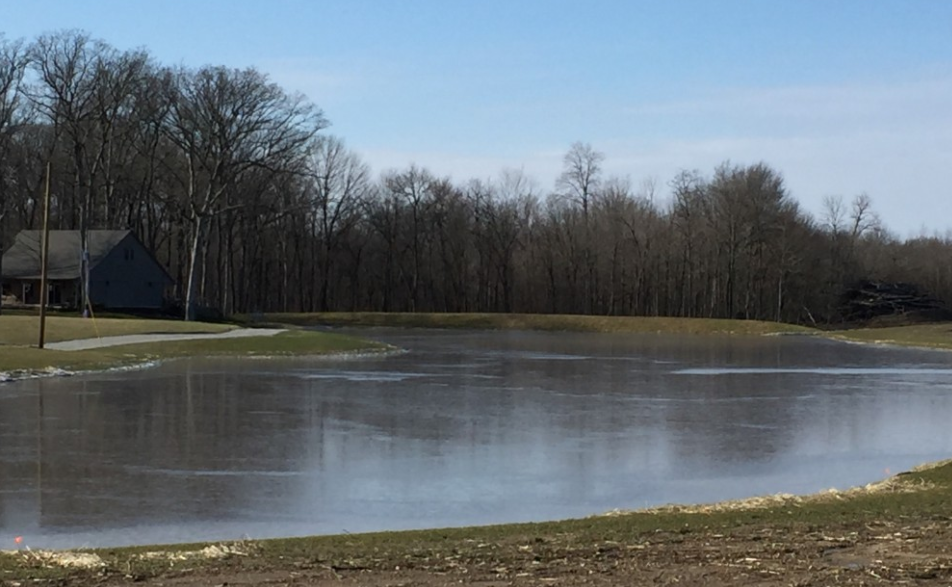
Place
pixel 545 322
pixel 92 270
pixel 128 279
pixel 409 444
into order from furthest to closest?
pixel 545 322, pixel 128 279, pixel 92 270, pixel 409 444

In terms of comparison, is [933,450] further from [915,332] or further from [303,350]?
[915,332]

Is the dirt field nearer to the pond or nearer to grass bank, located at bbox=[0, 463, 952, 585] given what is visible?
grass bank, located at bbox=[0, 463, 952, 585]

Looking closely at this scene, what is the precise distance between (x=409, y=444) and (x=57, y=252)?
→ 55.3 metres

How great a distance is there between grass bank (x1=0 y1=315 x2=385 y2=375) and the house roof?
18730 mm

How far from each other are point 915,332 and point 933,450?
5833 cm

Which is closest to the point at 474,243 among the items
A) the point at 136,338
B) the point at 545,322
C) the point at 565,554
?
the point at 545,322

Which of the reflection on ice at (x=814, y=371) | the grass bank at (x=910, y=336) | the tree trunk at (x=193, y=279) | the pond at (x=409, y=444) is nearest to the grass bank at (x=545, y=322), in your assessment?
the grass bank at (x=910, y=336)

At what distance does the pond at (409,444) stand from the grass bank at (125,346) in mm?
1848

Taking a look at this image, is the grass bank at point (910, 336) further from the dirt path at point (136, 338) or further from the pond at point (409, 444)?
the dirt path at point (136, 338)

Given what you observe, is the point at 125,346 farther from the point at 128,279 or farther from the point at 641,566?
the point at 641,566

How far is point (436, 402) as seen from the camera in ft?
88.8

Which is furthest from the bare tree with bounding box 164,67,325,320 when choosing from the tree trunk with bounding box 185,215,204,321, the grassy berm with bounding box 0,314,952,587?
the grassy berm with bounding box 0,314,952,587

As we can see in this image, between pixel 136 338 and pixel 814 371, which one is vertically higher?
pixel 136 338

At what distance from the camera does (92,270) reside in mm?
66812
